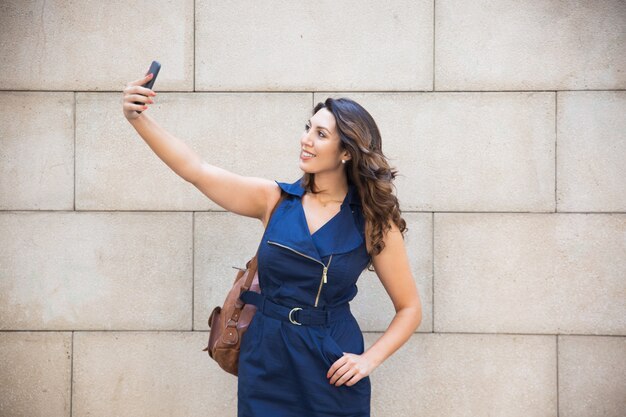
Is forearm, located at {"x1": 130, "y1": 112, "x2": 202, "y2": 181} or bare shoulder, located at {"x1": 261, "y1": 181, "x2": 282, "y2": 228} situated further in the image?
bare shoulder, located at {"x1": 261, "y1": 181, "x2": 282, "y2": 228}

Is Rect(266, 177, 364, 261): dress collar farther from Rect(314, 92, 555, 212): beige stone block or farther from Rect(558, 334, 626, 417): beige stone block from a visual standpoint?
Rect(558, 334, 626, 417): beige stone block

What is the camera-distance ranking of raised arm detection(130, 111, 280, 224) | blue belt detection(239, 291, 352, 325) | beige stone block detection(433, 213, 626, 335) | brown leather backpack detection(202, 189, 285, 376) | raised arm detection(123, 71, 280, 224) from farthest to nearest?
beige stone block detection(433, 213, 626, 335)
brown leather backpack detection(202, 189, 285, 376)
blue belt detection(239, 291, 352, 325)
raised arm detection(130, 111, 280, 224)
raised arm detection(123, 71, 280, 224)

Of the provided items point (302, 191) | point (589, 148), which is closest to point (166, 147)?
point (302, 191)

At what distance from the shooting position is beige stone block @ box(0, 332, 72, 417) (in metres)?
4.42

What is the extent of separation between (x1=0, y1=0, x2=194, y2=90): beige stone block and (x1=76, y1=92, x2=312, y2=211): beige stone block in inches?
5.9

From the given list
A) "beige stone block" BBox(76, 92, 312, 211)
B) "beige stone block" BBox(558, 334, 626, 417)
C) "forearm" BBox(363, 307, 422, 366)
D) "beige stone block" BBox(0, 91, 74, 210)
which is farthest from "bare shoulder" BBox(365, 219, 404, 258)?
"beige stone block" BBox(0, 91, 74, 210)

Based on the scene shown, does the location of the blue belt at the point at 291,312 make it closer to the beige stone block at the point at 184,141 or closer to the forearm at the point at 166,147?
the forearm at the point at 166,147

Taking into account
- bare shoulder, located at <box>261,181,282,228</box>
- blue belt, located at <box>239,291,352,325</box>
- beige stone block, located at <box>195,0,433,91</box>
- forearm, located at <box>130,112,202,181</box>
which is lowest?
blue belt, located at <box>239,291,352,325</box>

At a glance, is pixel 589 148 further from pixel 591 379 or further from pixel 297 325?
pixel 297 325

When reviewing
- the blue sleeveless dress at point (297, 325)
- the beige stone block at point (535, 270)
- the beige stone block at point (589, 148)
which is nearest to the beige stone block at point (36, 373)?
the blue sleeveless dress at point (297, 325)

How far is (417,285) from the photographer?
4.36m

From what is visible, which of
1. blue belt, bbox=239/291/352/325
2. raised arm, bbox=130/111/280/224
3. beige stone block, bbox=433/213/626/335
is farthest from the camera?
beige stone block, bbox=433/213/626/335

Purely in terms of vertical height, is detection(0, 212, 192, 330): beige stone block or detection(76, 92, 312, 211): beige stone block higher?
detection(76, 92, 312, 211): beige stone block

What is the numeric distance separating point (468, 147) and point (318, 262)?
5.74ft
